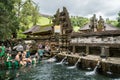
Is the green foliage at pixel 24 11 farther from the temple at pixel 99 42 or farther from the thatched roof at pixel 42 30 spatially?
the temple at pixel 99 42

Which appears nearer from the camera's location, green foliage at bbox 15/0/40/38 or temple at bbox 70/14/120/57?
temple at bbox 70/14/120/57

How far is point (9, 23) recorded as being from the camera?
40.1 meters

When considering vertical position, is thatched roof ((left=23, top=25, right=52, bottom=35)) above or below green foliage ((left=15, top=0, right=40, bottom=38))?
below

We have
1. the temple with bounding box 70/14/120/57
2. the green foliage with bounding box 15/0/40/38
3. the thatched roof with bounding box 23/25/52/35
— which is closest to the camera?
the temple with bounding box 70/14/120/57

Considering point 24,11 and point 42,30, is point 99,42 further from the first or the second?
point 24,11

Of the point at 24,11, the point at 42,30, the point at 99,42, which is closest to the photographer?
the point at 99,42

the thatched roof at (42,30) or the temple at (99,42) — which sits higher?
the thatched roof at (42,30)

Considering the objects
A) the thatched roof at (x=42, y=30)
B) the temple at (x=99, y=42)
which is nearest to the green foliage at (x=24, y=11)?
the thatched roof at (x=42, y=30)

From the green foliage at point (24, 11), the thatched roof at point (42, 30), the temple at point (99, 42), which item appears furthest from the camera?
the green foliage at point (24, 11)

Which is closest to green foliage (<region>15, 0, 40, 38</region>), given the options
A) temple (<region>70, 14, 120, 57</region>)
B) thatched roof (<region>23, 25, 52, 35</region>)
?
thatched roof (<region>23, 25, 52, 35</region>)

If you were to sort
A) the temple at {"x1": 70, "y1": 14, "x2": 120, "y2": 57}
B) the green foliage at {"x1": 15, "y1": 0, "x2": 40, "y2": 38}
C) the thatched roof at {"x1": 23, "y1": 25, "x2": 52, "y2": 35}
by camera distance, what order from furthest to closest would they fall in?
the green foliage at {"x1": 15, "y1": 0, "x2": 40, "y2": 38}, the thatched roof at {"x1": 23, "y1": 25, "x2": 52, "y2": 35}, the temple at {"x1": 70, "y1": 14, "x2": 120, "y2": 57}

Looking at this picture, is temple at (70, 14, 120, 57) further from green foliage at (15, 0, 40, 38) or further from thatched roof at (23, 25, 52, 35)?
green foliage at (15, 0, 40, 38)

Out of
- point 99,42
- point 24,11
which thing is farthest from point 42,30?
point 99,42

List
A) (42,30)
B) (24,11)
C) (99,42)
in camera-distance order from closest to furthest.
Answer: (99,42) → (42,30) → (24,11)
